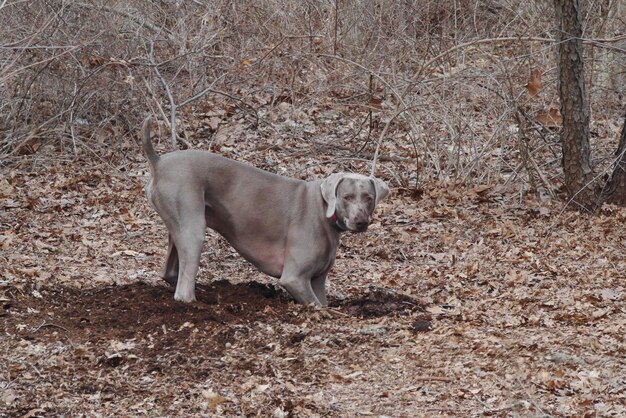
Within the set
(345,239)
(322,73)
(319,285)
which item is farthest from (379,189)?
(322,73)

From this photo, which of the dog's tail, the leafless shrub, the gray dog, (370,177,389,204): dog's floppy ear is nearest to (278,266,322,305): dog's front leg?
the gray dog

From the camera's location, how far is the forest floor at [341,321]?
5.19 meters

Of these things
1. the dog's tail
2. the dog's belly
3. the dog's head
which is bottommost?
the dog's belly

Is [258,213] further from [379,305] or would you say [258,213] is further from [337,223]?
[379,305]

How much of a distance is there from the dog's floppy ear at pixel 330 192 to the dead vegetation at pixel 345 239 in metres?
0.71

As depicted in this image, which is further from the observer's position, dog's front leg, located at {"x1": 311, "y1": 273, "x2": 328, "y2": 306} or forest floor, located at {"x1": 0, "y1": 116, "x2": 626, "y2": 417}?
dog's front leg, located at {"x1": 311, "y1": 273, "x2": 328, "y2": 306}

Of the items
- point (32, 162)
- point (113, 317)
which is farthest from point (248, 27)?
point (113, 317)

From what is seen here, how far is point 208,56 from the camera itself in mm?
11953

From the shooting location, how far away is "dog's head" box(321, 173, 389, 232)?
22.6 ft

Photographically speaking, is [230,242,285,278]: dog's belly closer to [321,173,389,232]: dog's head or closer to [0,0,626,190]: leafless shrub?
[321,173,389,232]: dog's head

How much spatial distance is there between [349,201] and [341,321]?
890 millimetres

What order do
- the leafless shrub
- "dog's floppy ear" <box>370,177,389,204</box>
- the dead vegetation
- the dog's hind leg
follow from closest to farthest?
the dead vegetation < "dog's floppy ear" <box>370,177,389,204</box> < the dog's hind leg < the leafless shrub

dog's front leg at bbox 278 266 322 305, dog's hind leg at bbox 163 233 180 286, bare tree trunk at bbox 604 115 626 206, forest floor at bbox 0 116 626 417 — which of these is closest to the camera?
forest floor at bbox 0 116 626 417

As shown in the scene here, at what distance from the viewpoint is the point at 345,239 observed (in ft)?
30.1
